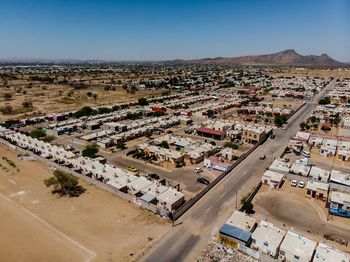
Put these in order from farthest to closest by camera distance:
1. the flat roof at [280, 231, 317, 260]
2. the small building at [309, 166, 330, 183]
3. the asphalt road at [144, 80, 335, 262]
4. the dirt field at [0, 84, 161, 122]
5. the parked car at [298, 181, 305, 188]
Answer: the dirt field at [0, 84, 161, 122], the small building at [309, 166, 330, 183], the parked car at [298, 181, 305, 188], the asphalt road at [144, 80, 335, 262], the flat roof at [280, 231, 317, 260]

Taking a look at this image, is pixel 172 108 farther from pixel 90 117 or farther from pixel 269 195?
pixel 269 195

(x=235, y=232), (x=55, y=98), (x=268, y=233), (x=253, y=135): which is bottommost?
(x=268, y=233)

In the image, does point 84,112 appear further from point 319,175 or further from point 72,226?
point 319,175

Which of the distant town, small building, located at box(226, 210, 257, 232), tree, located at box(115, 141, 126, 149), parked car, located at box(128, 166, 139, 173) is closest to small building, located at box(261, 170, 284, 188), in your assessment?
the distant town

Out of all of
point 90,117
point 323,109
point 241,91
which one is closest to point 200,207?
point 90,117

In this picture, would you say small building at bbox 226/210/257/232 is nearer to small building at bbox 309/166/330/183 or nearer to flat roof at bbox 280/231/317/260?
flat roof at bbox 280/231/317/260

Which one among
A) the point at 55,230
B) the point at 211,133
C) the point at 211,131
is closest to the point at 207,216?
the point at 55,230
